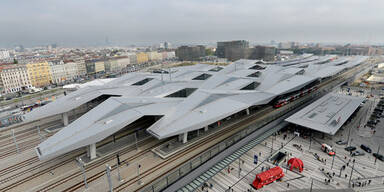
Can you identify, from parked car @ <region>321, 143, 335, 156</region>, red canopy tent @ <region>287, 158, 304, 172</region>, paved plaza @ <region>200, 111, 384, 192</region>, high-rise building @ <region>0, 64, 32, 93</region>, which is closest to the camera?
paved plaza @ <region>200, 111, 384, 192</region>

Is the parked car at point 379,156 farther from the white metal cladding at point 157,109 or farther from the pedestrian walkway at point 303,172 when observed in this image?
the white metal cladding at point 157,109

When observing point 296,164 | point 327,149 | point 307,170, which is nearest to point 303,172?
point 307,170

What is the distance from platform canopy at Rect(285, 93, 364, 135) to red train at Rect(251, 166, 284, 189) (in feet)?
51.7

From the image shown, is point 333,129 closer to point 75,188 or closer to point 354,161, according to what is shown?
point 354,161

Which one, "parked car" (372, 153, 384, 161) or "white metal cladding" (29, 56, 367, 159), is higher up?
"white metal cladding" (29, 56, 367, 159)

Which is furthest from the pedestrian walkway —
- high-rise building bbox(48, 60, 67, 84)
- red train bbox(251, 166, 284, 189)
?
high-rise building bbox(48, 60, 67, 84)

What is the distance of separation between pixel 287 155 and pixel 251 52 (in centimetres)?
15727

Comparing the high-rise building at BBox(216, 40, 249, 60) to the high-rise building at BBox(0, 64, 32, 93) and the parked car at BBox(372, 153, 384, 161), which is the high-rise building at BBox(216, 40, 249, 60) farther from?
the high-rise building at BBox(0, 64, 32, 93)

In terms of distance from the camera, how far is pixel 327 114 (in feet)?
144

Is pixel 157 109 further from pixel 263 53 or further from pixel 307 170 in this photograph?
pixel 263 53

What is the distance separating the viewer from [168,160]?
29594 mm

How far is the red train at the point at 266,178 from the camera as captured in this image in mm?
26281

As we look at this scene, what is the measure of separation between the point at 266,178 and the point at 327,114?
91.0ft

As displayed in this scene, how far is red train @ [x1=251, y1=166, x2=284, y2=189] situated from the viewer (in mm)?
26281
